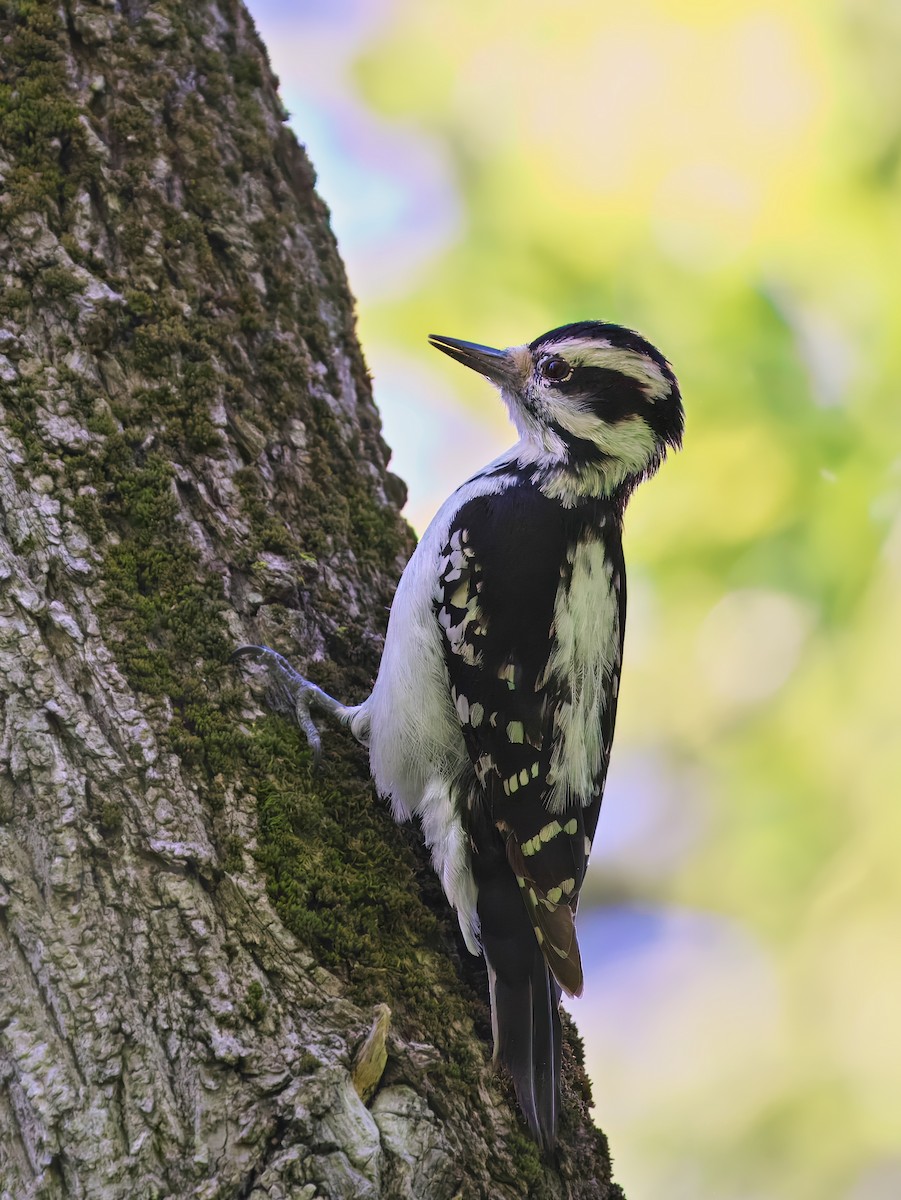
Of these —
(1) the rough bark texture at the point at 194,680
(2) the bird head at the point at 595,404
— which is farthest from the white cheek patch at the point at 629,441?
(1) the rough bark texture at the point at 194,680

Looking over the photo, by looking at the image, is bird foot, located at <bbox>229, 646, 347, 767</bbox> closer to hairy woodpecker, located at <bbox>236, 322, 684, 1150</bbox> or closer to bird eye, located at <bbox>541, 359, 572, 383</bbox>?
hairy woodpecker, located at <bbox>236, 322, 684, 1150</bbox>

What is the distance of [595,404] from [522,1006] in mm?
1817

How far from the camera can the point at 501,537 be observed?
3066 mm

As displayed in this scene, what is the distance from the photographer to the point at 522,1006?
240cm

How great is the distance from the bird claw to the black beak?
54.1 inches

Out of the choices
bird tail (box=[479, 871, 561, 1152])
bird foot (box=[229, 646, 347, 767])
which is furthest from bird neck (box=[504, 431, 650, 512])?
bird tail (box=[479, 871, 561, 1152])

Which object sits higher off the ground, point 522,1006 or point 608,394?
point 608,394

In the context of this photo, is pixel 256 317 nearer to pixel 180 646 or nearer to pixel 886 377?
pixel 180 646

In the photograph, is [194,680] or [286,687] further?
[286,687]

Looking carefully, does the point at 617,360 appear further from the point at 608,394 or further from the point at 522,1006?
the point at 522,1006

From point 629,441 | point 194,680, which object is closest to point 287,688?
point 194,680

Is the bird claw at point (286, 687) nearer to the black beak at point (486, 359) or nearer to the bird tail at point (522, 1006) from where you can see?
the bird tail at point (522, 1006)

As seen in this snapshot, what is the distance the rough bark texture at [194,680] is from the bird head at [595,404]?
0.51 m

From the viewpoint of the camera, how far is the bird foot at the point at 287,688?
→ 253cm
